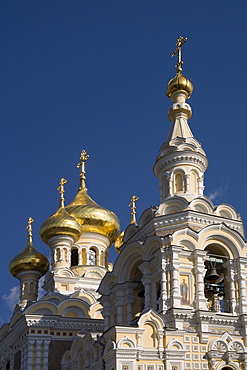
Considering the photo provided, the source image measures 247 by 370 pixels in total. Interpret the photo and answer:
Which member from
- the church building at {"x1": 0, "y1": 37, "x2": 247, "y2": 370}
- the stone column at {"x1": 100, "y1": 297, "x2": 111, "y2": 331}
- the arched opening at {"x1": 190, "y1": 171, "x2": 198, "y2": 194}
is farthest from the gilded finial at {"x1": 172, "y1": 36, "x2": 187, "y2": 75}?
the stone column at {"x1": 100, "y1": 297, "x2": 111, "y2": 331}

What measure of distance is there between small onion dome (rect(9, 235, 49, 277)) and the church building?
244 cm

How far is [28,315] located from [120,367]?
6054 mm

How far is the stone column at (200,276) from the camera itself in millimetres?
16156

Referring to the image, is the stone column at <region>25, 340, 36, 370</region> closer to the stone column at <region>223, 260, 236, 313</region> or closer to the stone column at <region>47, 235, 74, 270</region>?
the stone column at <region>47, 235, 74, 270</region>

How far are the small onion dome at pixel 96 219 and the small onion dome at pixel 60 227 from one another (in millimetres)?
1127

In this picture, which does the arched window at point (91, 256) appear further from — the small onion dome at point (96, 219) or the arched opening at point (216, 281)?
the arched opening at point (216, 281)

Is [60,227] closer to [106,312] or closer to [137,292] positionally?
[106,312]

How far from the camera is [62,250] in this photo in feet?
79.4

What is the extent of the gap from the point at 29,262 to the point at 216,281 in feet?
29.7

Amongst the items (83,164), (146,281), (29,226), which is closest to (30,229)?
(29,226)

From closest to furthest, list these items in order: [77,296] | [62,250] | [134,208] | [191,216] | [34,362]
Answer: [191,216] < [34,362] < [77,296] < [62,250] < [134,208]

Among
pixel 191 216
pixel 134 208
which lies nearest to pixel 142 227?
pixel 191 216

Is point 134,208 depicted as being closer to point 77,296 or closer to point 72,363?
point 77,296

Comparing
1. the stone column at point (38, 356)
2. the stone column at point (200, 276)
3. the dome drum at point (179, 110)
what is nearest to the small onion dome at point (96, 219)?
the stone column at point (38, 356)
